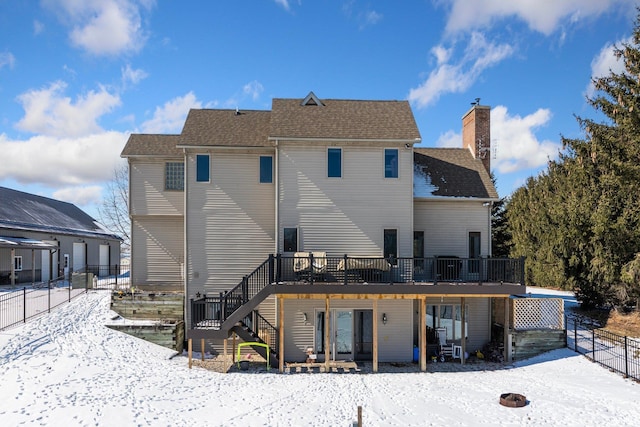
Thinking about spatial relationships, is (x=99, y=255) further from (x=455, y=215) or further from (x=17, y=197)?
(x=455, y=215)

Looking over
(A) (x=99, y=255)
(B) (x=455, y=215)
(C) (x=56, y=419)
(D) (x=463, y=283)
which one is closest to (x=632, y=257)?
(B) (x=455, y=215)

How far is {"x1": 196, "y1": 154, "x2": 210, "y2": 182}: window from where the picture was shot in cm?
1627

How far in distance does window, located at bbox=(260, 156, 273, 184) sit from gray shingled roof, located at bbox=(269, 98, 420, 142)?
144 cm

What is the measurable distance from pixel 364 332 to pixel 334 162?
6759mm

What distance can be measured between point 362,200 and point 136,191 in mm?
10416

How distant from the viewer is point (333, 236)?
1544 centimetres

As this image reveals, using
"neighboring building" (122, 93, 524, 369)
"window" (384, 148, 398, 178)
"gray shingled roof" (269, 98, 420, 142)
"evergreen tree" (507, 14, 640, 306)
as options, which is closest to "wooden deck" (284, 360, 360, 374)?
"neighboring building" (122, 93, 524, 369)

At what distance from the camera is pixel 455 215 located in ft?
55.9

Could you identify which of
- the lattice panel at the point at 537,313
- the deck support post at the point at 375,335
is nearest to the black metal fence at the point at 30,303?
the deck support post at the point at 375,335

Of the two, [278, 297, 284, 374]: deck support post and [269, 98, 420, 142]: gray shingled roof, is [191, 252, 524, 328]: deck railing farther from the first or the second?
[269, 98, 420, 142]: gray shingled roof

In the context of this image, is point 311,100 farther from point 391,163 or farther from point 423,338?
point 423,338

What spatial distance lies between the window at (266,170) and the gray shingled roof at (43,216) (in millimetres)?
17264

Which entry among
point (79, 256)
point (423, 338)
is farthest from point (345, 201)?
point (79, 256)

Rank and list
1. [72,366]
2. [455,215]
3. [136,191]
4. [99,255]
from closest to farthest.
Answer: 1. [72,366]
2. [455,215]
3. [136,191]
4. [99,255]
